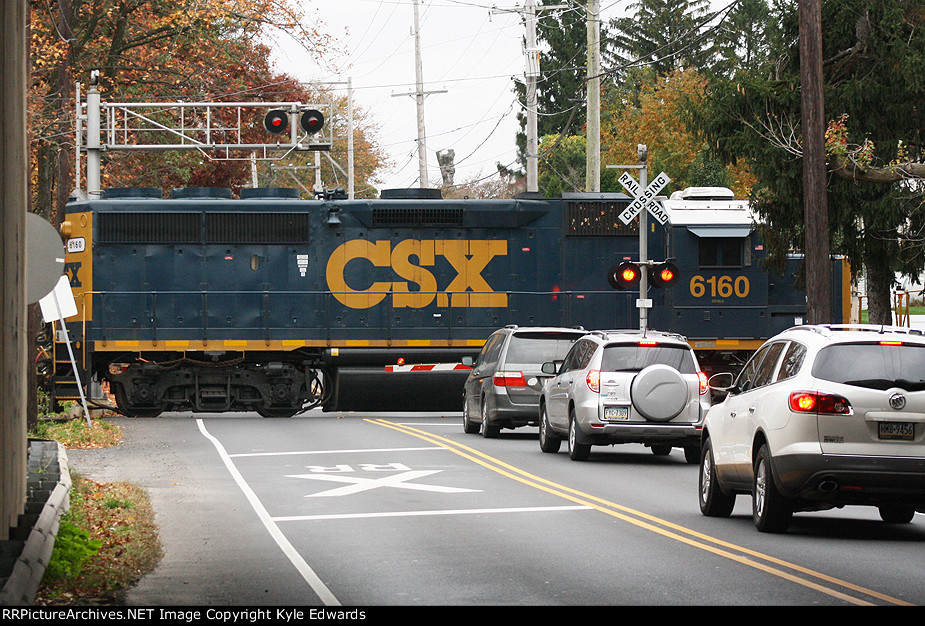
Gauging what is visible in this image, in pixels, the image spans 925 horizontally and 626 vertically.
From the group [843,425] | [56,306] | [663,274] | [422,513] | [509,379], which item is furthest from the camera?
[663,274]

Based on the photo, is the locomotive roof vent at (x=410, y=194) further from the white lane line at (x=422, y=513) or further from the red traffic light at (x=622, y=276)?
the white lane line at (x=422, y=513)

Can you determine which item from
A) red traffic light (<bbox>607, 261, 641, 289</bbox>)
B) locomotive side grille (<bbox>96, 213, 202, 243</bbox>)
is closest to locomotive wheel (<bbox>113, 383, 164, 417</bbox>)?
locomotive side grille (<bbox>96, 213, 202, 243</bbox>)

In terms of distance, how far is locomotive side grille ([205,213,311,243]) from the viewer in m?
28.3

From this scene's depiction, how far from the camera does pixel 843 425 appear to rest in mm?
11250

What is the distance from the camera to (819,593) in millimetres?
8766

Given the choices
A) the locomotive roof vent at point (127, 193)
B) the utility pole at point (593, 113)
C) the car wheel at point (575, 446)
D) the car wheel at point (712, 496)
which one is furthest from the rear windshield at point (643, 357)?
the utility pole at point (593, 113)

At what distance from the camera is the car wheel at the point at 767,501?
38.5ft

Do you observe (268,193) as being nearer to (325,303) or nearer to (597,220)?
(325,303)

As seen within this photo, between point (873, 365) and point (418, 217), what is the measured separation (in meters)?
18.2

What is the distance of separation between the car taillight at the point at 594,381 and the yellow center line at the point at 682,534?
5.19ft

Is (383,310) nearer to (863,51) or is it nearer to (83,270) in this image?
(83,270)

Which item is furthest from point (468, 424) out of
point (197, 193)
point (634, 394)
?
point (197, 193)

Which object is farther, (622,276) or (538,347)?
(622,276)

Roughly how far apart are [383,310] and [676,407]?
1144 cm
